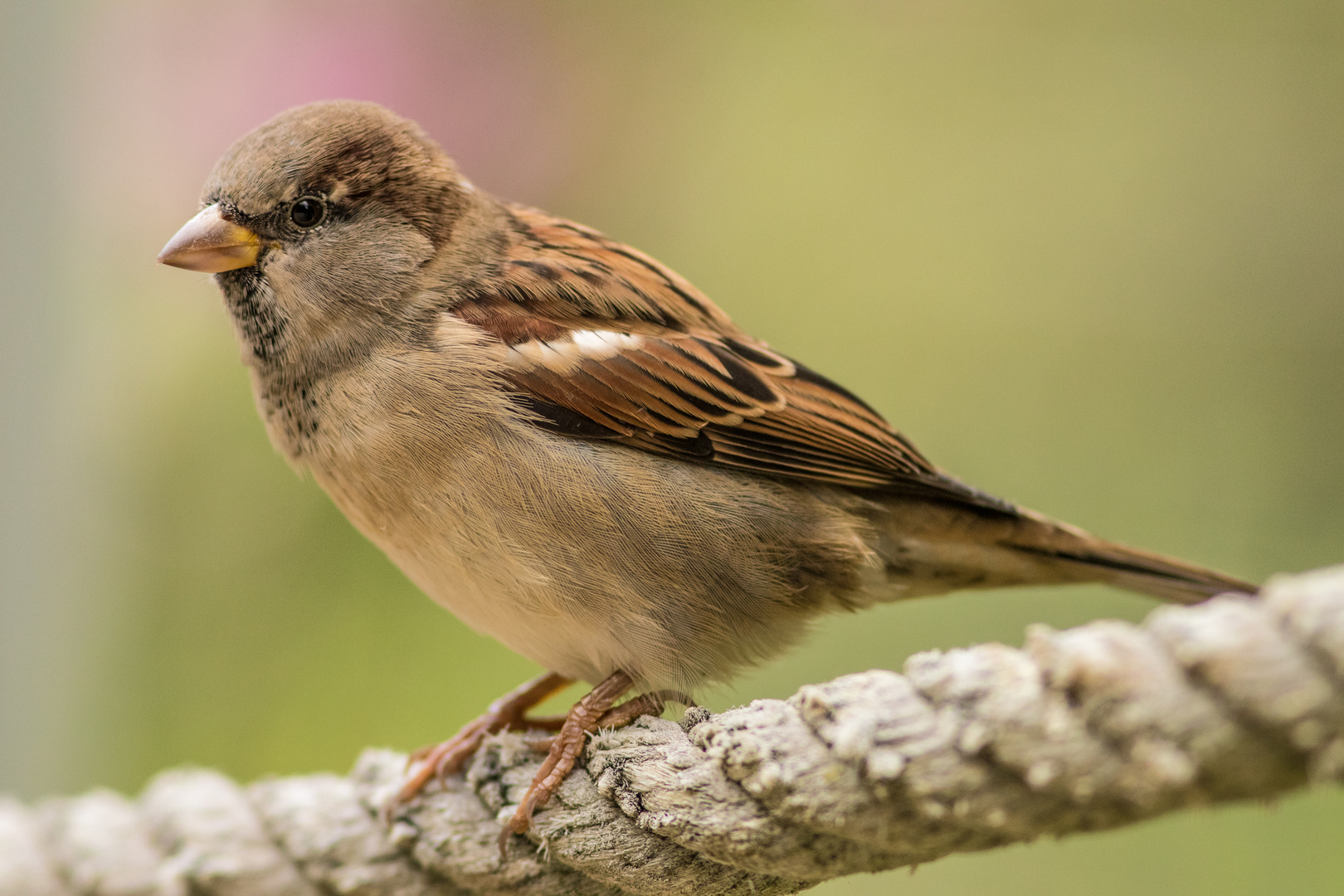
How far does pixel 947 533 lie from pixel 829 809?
2.54ft

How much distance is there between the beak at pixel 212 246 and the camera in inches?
57.6

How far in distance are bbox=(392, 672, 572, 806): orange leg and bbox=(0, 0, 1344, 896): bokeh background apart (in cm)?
80

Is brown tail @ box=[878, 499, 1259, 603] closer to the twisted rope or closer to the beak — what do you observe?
the twisted rope

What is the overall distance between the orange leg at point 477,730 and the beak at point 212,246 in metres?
0.73

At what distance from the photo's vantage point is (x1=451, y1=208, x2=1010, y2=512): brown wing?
147 cm

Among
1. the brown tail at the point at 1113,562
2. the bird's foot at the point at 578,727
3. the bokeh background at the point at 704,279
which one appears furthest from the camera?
the bokeh background at the point at 704,279

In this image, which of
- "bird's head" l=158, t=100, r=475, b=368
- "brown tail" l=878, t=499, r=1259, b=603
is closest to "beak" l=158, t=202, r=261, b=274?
"bird's head" l=158, t=100, r=475, b=368

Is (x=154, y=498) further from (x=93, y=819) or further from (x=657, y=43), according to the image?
(x=657, y=43)

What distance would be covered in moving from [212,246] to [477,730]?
2.51ft

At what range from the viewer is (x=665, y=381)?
1.52 metres

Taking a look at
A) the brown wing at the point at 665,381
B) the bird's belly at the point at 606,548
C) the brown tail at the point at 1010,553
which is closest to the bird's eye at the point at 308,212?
the brown wing at the point at 665,381

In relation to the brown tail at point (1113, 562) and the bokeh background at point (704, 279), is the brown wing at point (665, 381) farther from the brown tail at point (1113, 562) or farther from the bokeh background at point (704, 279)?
the bokeh background at point (704, 279)

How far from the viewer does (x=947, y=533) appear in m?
1.62

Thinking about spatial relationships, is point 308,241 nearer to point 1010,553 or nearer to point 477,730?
point 477,730
